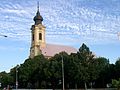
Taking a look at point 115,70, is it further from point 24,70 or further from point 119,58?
point 24,70

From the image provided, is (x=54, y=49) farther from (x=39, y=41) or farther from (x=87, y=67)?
(x=87, y=67)

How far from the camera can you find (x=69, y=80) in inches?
3625

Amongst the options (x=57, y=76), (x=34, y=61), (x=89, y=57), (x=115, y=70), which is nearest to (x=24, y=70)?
(x=34, y=61)

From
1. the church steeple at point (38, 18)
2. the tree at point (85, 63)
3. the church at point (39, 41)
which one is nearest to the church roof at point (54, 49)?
the church at point (39, 41)

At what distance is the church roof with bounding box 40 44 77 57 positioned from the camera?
452 ft

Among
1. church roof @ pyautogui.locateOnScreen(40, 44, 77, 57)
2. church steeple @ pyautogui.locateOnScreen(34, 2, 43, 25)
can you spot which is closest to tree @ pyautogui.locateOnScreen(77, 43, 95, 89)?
church roof @ pyautogui.locateOnScreen(40, 44, 77, 57)

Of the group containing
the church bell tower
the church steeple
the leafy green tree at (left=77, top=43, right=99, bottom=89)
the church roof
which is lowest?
the leafy green tree at (left=77, top=43, right=99, bottom=89)

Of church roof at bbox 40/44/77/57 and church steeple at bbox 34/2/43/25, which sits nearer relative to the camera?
church steeple at bbox 34/2/43/25

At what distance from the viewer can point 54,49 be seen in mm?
141500

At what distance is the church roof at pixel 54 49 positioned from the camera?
137625mm

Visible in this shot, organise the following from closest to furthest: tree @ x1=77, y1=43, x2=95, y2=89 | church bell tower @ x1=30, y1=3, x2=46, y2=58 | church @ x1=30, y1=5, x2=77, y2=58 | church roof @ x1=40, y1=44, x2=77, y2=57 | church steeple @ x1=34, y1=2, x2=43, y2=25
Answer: tree @ x1=77, y1=43, x2=95, y2=89
church steeple @ x1=34, y1=2, x2=43, y2=25
church roof @ x1=40, y1=44, x2=77, y2=57
church @ x1=30, y1=5, x2=77, y2=58
church bell tower @ x1=30, y1=3, x2=46, y2=58

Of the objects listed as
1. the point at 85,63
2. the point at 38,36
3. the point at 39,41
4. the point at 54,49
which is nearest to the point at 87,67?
the point at 85,63

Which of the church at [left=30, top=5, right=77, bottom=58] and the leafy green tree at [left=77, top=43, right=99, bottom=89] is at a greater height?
the church at [left=30, top=5, right=77, bottom=58]

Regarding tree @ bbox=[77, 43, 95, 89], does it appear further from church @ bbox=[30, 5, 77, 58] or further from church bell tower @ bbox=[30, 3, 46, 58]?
church bell tower @ bbox=[30, 3, 46, 58]
